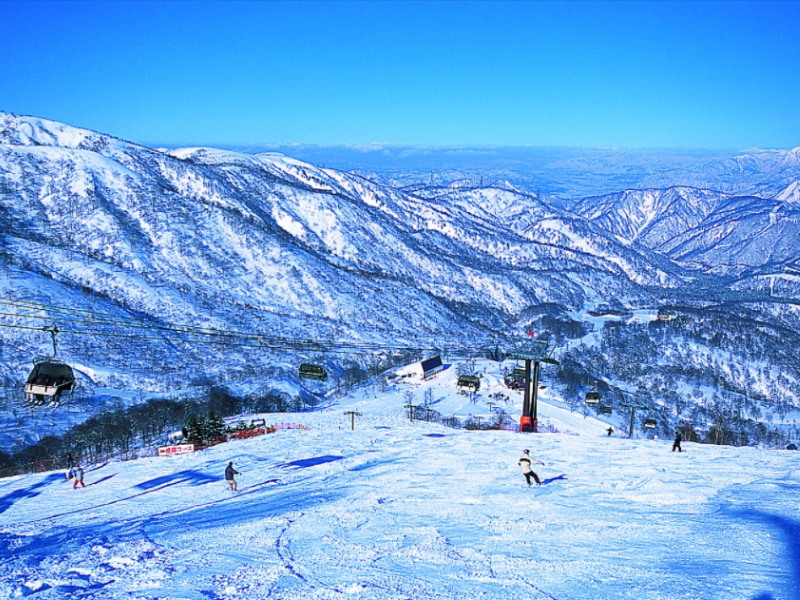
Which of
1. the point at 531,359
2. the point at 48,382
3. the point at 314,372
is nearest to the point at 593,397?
the point at 531,359

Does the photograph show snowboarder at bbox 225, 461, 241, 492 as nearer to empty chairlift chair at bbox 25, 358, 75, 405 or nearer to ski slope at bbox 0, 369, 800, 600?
ski slope at bbox 0, 369, 800, 600

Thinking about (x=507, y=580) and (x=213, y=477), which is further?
(x=213, y=477)

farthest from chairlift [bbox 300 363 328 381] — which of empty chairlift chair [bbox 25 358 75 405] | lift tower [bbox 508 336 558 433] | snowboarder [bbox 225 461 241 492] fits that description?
snowboarder [bbox 225 461 241 492]

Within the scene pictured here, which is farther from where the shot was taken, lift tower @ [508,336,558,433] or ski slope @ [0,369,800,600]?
lift tower @ [508,336,558,433]

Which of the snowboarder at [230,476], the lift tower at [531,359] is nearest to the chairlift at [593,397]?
the lift tower at [531,359]

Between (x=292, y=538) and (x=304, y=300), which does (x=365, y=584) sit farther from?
(x=304, y=300)

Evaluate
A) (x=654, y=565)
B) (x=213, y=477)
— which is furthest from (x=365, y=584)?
(x=213, y=477)

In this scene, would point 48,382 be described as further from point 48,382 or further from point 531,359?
point 531,359
